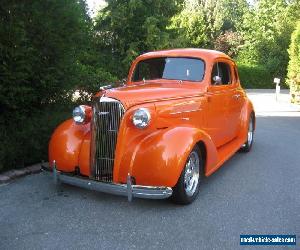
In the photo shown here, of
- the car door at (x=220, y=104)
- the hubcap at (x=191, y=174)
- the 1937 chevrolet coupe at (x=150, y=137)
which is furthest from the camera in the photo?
the car door at (x=220, y=104)

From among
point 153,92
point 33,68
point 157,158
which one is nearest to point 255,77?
point 33,68

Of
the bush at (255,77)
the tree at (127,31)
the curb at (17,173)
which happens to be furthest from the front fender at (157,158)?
the bush at (255,77)

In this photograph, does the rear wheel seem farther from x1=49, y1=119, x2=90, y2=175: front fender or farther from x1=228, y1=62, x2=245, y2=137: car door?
x1=49, y1=119, x2=90, y2=175: front fender

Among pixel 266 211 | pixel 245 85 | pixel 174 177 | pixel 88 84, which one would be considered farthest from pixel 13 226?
pixel 245 85

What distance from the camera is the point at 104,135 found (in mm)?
4953

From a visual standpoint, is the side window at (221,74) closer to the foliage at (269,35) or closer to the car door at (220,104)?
the car door at (220,104)

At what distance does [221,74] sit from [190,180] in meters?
2.47

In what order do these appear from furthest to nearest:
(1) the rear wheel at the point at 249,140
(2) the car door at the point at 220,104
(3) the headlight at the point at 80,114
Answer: (1) the rear wheel at the point at 249,140 < (2) the car door at the point at 220,104 < (3) the headlight at the point at 80,114

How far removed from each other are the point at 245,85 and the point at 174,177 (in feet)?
93.3

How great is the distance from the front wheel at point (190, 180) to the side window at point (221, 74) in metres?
1.53

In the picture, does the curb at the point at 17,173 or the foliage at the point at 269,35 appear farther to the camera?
the foliage at the point at 269,35

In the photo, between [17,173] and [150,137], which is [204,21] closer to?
[17,173]

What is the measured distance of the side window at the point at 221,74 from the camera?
6.47 metres

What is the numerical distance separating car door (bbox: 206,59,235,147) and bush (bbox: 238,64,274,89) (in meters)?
25.0
